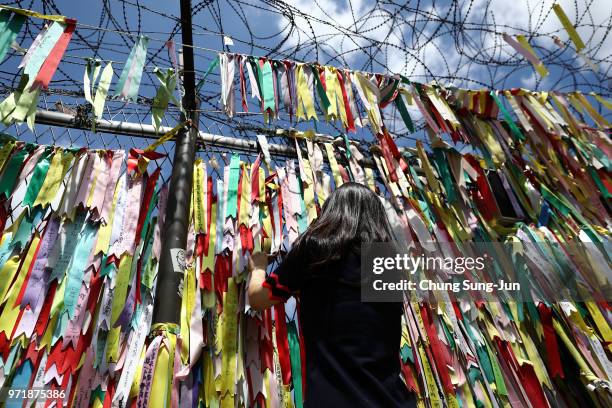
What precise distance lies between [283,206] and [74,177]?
113cm

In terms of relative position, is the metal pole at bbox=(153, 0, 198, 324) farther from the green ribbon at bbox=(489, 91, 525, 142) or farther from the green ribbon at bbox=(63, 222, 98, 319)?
the green ribbon at bbox=(489, 91, 525, 142)

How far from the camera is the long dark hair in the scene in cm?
123

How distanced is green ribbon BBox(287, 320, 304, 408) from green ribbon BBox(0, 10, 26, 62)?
1.90m

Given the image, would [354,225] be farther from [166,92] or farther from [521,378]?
[521,378]

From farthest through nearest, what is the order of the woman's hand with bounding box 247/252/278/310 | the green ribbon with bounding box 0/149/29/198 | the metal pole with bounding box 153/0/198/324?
the green ribbon with bounding box 0/149/29/198
the metal pole with bounding box 153/0/198/324
the woman's hand with bounding box 247/252/278/310

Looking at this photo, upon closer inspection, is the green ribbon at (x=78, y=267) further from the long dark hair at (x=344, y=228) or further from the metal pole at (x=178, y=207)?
the long dark hair at (x=344, y=228)

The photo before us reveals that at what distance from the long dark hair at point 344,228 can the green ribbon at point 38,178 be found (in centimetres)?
153

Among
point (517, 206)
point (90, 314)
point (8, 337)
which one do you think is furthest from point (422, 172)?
point (8, 337)

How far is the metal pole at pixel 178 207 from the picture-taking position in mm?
1666

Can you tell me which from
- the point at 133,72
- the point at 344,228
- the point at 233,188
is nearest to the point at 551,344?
the point at 344,228

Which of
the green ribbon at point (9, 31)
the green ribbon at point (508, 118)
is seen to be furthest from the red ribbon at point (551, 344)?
the green ribbon at point (9, 31)

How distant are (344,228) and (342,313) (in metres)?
0.27

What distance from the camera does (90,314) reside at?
1805mm

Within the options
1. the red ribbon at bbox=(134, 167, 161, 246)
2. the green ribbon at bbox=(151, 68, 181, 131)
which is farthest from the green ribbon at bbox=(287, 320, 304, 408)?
the green ribbon at bbox=(151, 68, 181, 131)
